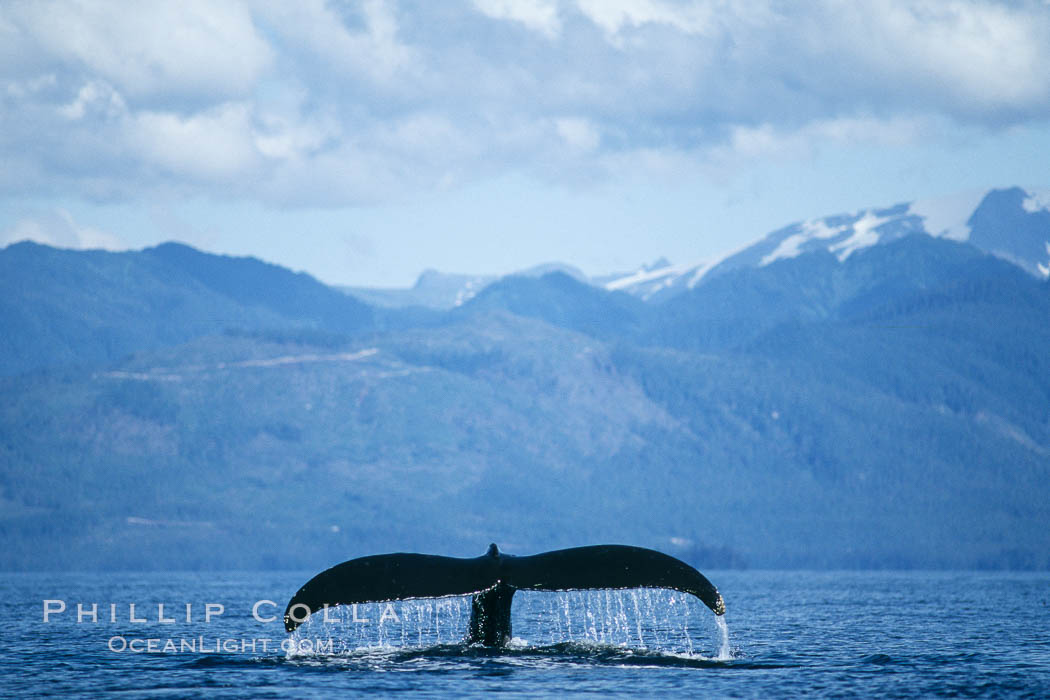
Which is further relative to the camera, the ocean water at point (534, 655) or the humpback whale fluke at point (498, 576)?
the ocean water at point (534, 655)

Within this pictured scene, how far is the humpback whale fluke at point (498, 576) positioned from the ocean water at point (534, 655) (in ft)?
6.55

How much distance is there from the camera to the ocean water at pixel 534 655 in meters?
28.3

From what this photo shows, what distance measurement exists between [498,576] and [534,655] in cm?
591

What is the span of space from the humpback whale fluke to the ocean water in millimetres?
1997

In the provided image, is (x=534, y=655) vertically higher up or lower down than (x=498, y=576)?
lower down

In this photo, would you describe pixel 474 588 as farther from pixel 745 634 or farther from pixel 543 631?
pixel 745 634

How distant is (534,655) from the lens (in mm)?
32094

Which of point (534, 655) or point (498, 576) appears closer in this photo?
point (498, 576)

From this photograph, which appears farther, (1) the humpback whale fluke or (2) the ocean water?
(2) the ocean water

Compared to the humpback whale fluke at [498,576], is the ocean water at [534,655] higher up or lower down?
lower down

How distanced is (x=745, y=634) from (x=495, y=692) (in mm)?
18652

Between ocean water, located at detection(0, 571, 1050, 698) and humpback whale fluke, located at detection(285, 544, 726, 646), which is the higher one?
humpback whale fluke, located at detection(285, 544, 726, 646)

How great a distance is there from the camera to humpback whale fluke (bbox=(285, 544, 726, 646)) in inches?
1025

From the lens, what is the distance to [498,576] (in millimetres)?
26719
